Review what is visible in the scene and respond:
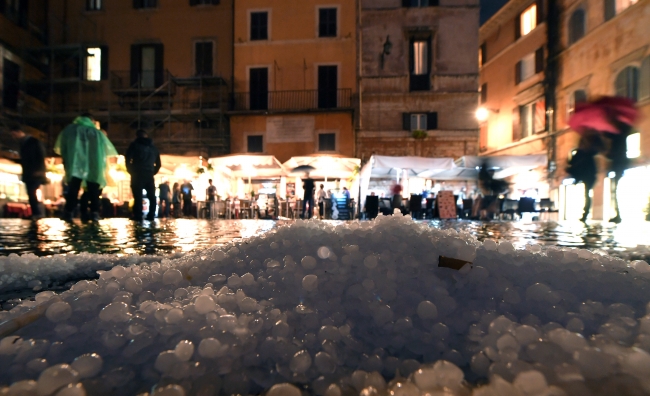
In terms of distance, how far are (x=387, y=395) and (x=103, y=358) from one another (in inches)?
20.3

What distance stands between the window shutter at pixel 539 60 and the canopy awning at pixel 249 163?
12265mm

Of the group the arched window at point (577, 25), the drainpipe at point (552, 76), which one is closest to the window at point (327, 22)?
the drainpipe at point (552, 76)

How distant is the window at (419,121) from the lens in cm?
1806

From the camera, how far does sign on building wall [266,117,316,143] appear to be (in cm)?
1834

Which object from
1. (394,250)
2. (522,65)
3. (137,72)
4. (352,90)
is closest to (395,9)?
(352,90)

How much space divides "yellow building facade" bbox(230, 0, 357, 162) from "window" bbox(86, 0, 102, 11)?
694cm

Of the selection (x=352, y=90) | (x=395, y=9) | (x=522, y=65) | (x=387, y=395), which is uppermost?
(x=395, y=9)

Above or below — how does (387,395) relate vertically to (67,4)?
below

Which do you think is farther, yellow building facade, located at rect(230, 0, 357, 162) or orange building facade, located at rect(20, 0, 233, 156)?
orange building facade, located at rect(20, 0, 233, 156)

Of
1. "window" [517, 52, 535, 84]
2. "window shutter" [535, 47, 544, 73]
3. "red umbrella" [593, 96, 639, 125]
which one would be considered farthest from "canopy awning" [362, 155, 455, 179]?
"window" [517, 52, 535, 84]

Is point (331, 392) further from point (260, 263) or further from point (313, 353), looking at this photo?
point (260, 263)

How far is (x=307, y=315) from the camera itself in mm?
874

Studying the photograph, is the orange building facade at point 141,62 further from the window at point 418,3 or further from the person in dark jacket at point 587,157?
the person in dark jacket at point 587,157

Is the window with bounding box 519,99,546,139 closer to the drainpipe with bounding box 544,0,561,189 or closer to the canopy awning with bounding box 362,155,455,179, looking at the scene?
the drainpipe with bounding box 544,0,561,189
